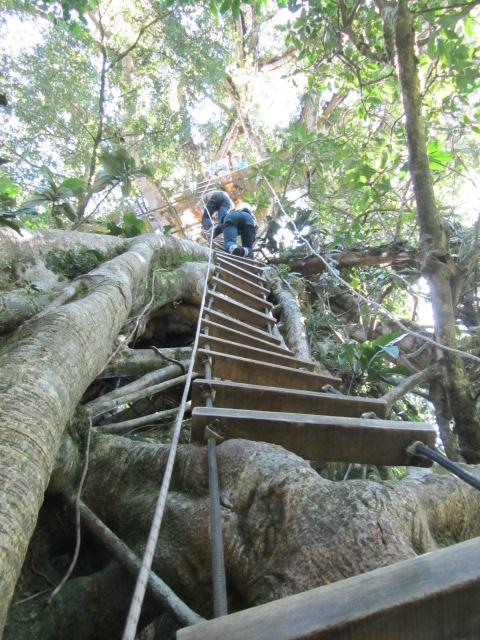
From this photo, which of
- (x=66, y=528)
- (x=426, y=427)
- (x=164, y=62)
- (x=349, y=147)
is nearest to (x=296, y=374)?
(x=426, y=427)

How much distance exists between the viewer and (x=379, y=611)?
631 millimetres

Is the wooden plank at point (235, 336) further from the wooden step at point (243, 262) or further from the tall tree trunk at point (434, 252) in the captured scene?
the wooden step at point (243, 262)

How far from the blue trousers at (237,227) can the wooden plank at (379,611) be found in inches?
201

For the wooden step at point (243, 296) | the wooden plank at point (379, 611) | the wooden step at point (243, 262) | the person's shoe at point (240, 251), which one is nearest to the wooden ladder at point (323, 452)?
the wooden plank at point (379, 611)

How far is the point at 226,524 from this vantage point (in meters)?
1.39

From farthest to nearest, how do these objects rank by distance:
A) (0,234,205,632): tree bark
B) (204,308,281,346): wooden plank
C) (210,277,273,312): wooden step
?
(210,277,273,312): wooden step
(204,308,281,346): wooden plank
(0,234,205,632): tree bark

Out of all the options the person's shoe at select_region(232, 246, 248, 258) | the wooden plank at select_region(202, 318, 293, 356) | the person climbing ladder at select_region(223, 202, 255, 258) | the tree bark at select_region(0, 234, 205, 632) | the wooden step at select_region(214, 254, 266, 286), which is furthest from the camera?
the person climbing ladder at select_region(223, 202, 255, 258)

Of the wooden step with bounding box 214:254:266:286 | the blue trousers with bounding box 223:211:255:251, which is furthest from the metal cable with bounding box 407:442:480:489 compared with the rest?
the blue trousers with bounding box 223:211:255:251

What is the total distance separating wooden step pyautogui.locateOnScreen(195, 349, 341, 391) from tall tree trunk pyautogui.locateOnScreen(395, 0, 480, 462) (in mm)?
929

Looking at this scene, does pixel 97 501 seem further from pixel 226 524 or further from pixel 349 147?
pixel 349 147

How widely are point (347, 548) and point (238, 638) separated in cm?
61

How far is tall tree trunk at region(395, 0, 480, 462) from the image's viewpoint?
2615 mm

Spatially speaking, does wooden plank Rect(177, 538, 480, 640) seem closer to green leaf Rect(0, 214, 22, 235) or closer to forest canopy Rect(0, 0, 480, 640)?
forest canopy Rect(0, 0, 480, 640)

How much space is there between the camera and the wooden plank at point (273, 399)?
5.86 feet
